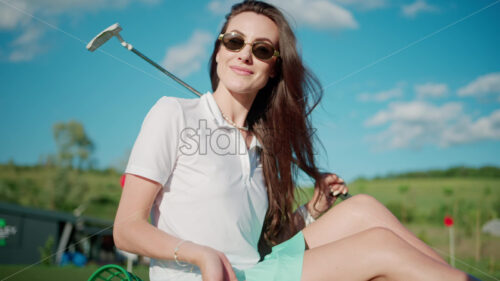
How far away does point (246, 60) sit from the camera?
5.82 feet

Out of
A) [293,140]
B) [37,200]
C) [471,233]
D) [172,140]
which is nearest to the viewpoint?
[172,140]

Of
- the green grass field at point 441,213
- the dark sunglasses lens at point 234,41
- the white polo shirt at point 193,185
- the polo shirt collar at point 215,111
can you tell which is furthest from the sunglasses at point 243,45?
the green grass field at point 441,213

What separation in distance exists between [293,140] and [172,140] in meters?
0.74

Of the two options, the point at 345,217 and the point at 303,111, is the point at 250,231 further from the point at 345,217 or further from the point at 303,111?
the point at 303,111

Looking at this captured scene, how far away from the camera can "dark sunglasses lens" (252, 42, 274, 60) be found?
5.89ft

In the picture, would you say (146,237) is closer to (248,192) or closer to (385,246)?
(248,192)

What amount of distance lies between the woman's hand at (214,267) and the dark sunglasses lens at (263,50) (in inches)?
36.4

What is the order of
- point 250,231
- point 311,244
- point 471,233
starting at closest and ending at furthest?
point 250,231 < point 311,244 < point 471,233

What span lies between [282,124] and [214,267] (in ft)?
3.40

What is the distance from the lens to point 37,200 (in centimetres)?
2698

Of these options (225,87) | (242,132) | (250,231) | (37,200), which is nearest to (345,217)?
(250,231)

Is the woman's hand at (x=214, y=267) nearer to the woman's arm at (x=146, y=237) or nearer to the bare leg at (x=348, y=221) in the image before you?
the woman's arm at (x=146, y=237)

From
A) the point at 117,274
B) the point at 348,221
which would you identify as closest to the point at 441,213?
the point at 348,221

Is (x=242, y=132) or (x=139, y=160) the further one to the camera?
(x=242, y=132)
